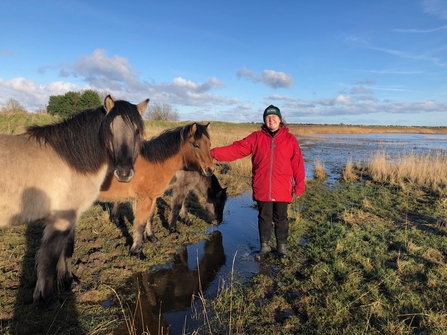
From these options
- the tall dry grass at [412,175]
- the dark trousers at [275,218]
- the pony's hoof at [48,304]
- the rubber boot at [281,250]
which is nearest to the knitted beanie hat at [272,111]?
the dark trousers at [275,218]

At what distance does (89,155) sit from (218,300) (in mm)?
2428

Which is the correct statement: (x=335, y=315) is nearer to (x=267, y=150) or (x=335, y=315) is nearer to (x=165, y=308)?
(x=165, y=308)

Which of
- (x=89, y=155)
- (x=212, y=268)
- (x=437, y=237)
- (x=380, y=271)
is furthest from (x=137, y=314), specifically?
(x=437, y=237)

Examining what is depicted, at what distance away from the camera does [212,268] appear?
450 centimetres

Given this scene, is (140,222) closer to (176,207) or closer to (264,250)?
(176,207)

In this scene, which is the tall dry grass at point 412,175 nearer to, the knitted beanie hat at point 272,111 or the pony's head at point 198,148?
the knitted beanie hat at point 272,111

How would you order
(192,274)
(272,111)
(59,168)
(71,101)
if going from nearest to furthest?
(59,168) → (192,274) → (272,111) → (71,101)

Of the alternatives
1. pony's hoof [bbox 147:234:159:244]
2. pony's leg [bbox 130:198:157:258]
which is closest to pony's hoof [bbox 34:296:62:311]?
pony's leg [bbox 130:198:157:258]

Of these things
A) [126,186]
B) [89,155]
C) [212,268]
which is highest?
[89,155]

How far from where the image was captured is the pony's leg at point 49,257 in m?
3.15

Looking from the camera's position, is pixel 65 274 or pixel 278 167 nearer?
pixel 65 274

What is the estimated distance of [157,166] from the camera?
531 centimetres

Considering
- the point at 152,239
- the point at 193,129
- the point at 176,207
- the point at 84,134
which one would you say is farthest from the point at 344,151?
the point at 84,134

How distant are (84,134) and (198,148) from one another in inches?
89.1
